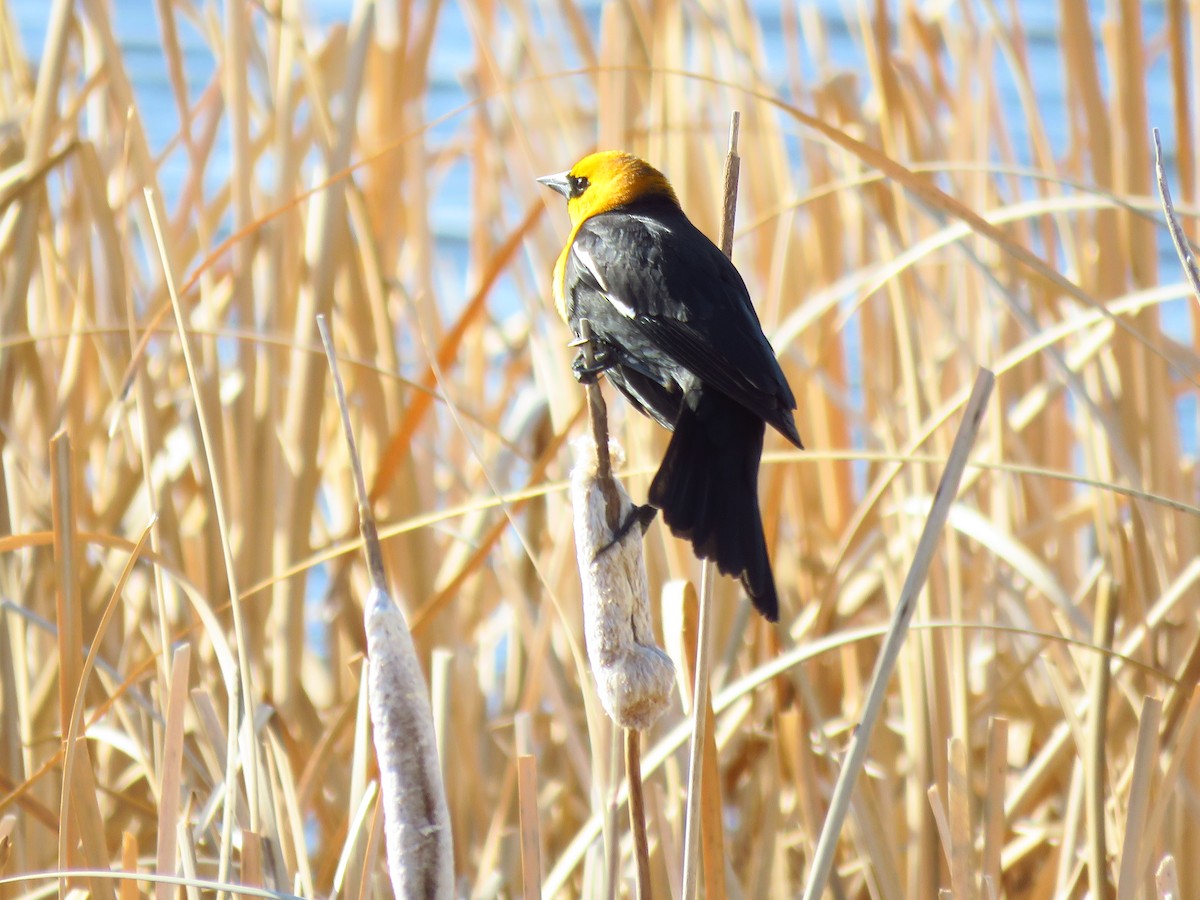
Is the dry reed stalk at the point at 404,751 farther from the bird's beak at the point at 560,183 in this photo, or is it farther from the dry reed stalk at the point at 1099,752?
the bird's beak at the point at 560,183

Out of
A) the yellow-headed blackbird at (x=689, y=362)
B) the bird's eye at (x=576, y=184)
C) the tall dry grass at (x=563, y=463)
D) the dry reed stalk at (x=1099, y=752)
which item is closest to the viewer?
the yellow-headed blackbird at (x=689, y=362)

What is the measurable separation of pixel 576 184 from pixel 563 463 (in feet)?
1.82

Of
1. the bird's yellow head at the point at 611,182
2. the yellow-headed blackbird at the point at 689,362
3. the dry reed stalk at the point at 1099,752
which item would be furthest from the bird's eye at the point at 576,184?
the dry reed stalk at the point at 1099,752

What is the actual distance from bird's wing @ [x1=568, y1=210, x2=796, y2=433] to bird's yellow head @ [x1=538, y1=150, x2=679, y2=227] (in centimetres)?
13

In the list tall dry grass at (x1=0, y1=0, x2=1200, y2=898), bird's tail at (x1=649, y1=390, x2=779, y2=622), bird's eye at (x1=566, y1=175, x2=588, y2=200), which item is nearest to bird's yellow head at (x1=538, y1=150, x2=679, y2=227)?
bird's eye at (x1=566, y1=175, x2=588, y2=200)

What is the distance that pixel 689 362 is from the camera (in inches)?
37.9

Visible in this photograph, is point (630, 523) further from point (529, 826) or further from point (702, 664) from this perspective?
point (529, 826)

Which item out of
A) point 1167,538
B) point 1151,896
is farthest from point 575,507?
point 1167,538

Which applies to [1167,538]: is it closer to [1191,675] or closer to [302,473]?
[1191,675]

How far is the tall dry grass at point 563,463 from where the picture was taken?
1.22 meters

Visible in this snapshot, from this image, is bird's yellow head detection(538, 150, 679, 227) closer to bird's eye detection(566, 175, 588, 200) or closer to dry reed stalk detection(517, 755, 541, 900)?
bird's eye detection(566, 175, 588, 200)

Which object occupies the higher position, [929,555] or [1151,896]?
[929,555]

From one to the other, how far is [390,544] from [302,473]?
0.17 meters

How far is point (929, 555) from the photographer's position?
0.79 metres
